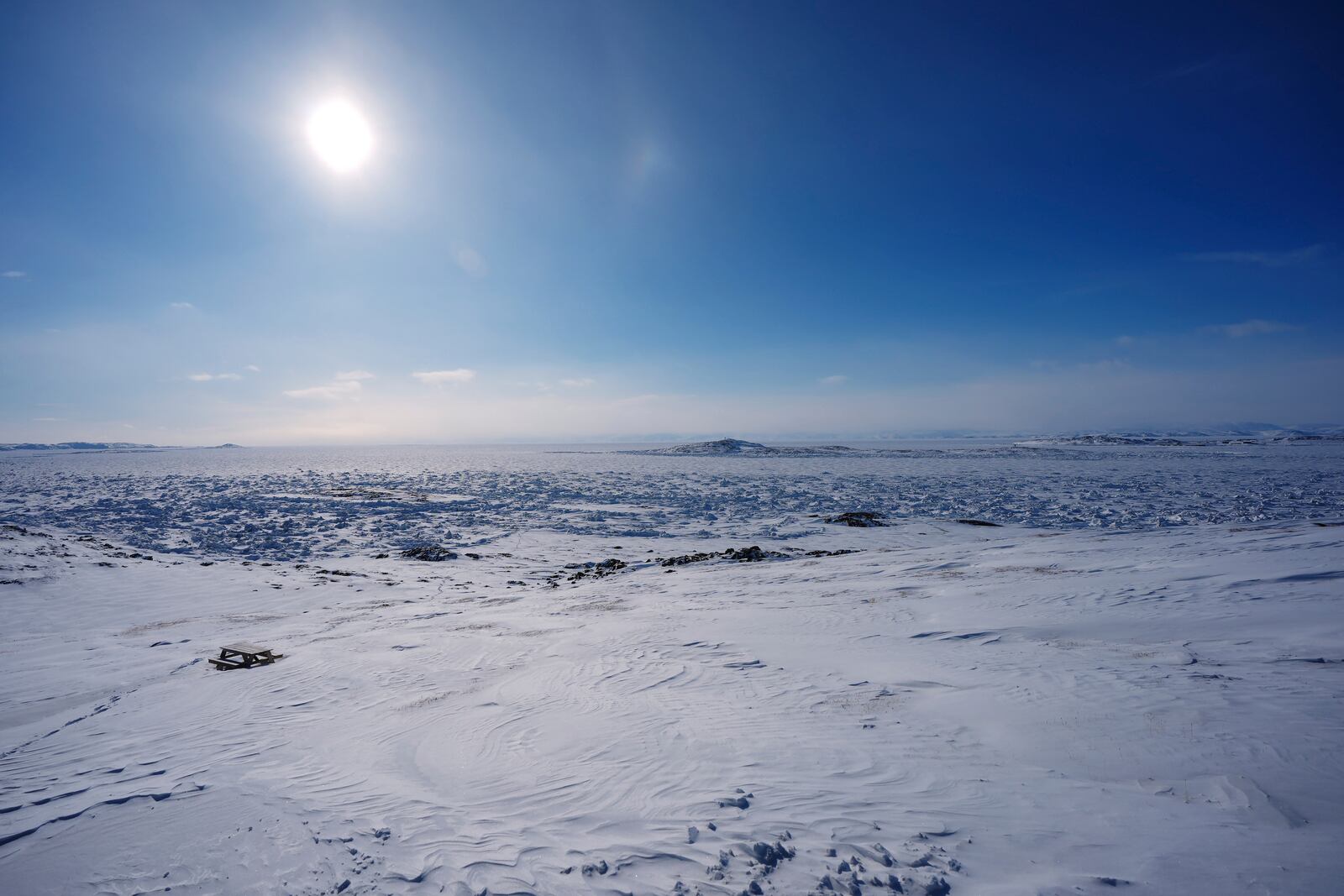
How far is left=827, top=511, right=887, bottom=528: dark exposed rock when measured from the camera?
65.9 ft

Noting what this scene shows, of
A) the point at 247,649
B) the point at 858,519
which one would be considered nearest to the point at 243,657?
the point at 247,649

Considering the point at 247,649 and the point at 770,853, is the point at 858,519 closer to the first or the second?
the point at 770,853

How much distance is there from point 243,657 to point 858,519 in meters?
18.5

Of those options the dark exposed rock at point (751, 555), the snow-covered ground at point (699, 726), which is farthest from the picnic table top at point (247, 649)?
the dark exposed rock at point (751, 555)

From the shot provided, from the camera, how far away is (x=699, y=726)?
5484mm

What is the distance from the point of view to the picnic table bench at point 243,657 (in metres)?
7.83

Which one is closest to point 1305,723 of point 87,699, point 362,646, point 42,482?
point 362,646

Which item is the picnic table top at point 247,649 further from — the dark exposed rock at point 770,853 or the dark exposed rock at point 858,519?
the dark exposed rock at point 858,519

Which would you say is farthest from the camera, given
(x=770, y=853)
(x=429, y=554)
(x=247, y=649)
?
(x=429, y=554)

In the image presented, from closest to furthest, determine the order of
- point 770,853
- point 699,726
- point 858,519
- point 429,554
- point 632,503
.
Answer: point 770,853 < point 699,726 < point 429,554 < point 858,519 < point 632,503

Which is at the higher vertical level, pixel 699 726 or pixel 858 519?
pixel 699 726

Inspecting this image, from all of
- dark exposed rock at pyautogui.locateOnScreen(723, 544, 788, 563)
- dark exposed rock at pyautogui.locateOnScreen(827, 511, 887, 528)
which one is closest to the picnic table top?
dark exposed rock at pyautogui.locateOnScreen(723, 544, 788, 563)

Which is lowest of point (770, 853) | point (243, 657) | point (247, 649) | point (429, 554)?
point (429, 554)

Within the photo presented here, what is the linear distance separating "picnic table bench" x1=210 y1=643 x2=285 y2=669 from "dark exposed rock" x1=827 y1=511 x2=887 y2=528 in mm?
17392
